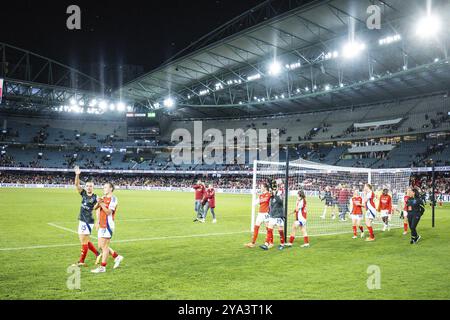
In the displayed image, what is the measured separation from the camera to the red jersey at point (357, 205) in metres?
13.9

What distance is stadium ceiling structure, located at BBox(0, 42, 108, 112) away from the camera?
5444cm

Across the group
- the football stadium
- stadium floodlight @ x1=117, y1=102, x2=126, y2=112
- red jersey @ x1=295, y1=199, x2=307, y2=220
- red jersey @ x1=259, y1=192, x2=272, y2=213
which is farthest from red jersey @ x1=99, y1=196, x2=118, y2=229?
stadium floodlight @ x1=117, y1=102, x2=126, y2=112

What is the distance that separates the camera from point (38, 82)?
64.7 meters

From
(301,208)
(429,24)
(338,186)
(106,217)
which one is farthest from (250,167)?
(106,217)

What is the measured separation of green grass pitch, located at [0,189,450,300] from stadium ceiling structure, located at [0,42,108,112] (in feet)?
152

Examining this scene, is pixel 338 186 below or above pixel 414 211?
above

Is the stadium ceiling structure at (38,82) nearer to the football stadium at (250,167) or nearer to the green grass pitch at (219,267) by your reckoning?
the football stadium at (250,167)

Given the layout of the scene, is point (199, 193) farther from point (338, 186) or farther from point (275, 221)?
point (275, 221)

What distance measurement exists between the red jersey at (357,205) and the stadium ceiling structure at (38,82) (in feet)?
166

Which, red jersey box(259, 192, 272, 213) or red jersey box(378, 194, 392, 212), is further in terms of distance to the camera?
red jersey box(378, 194, 392, 212)

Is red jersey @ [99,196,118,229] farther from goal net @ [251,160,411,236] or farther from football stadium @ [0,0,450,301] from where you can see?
goal net @ [251,160,411,236]

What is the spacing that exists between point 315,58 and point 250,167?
77.8 ft

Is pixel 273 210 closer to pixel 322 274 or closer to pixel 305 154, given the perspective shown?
pixel 322 274
